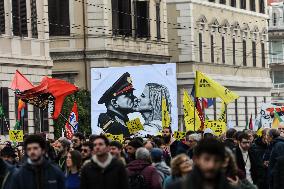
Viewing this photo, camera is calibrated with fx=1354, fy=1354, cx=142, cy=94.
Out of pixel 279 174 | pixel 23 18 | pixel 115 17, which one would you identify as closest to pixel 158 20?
pixel 115 17

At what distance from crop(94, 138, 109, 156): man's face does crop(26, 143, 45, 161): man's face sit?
1.01 m

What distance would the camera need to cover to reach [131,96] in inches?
1497

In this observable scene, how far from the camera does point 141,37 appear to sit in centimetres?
6138

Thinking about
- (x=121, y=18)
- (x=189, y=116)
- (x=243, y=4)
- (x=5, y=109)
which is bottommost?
(x=189, y=116)

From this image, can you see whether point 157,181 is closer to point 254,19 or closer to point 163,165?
point 163,165

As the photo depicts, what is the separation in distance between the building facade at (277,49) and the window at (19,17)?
54958 millimetres

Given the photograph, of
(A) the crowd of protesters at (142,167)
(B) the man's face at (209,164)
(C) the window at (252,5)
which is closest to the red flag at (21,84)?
(A) the crowd of protesters at (142,167)

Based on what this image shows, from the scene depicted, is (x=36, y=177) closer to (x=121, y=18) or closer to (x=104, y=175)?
(x=104, y=175)

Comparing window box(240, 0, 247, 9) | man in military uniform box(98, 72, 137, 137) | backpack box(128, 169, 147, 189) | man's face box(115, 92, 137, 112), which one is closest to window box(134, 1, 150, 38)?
window box(240, 0, 247, 9)

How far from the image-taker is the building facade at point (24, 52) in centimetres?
4434

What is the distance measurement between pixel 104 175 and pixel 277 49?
87.1 m

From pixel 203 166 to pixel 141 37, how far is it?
5097 cm

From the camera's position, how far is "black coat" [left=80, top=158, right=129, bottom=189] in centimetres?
1496

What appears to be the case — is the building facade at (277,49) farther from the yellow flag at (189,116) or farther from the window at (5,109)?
the yellow flag at (189,116)
